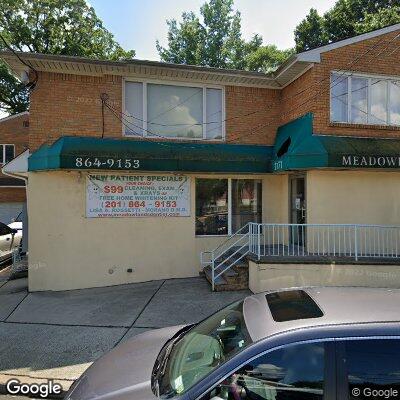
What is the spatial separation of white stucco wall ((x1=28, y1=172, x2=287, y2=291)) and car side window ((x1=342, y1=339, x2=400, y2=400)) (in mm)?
7624

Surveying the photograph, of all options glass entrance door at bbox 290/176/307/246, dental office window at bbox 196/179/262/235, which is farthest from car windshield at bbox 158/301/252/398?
dental office window at bbox 196/179/262/235

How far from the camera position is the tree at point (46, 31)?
25906 mm

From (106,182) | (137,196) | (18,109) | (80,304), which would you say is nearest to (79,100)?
(106,182)

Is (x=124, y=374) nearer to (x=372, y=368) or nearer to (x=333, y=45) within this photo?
(x=372, y=368)

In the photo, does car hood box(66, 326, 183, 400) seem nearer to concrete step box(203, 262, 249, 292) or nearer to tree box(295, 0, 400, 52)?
concrete step box(203, 262, 249, 292)

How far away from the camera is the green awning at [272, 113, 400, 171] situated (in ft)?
27.2

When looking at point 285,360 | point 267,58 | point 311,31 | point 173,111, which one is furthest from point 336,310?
point 267,58

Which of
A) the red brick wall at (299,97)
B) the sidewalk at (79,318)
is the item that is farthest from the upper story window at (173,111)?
the sidewalk at (79,318)

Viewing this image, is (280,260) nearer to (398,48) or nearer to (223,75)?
(223,75)

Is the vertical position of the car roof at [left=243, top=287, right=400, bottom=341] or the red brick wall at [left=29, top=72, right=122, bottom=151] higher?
the red brick wall at [left=29, top=72, right=122, bottom=151]

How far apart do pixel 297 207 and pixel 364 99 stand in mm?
3337

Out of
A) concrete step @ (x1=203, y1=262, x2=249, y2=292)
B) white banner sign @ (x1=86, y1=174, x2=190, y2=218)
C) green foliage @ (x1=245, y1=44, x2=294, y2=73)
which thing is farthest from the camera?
green foliage @ (x1=245, y1=44, x2=294, y2=73)

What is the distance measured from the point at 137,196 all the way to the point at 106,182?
0.87m

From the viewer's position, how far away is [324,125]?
888cm
